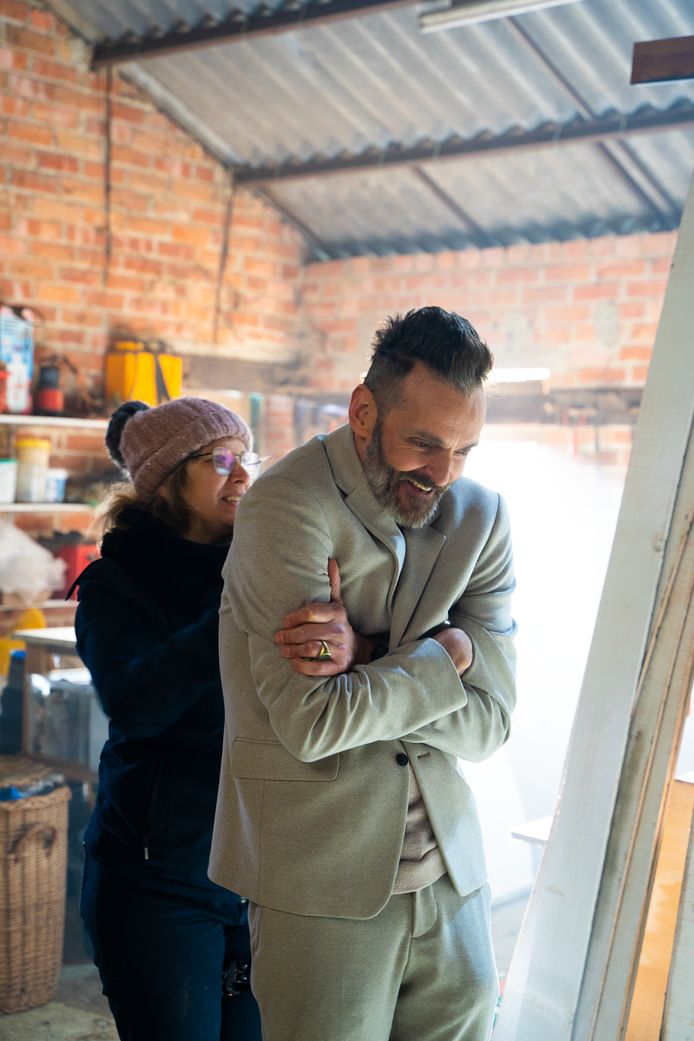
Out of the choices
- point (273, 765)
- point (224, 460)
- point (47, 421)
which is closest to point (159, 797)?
point (273, 765)

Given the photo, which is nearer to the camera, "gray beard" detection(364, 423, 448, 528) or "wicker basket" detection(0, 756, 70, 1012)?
"gray beard" detection(364, 423, 448, 528)

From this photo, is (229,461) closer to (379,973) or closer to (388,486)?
(388,486)

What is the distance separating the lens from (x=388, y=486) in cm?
159

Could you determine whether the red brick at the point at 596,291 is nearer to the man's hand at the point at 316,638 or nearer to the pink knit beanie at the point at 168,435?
the pink knit beanie at the point at 168,435

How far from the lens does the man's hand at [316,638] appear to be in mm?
1482

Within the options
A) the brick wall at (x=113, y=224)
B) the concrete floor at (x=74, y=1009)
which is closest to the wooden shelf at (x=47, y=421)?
the brick wall at (x=113, y=224)

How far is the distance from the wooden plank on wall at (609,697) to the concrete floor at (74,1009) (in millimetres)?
2263

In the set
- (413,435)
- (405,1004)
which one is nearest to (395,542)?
(413,435)

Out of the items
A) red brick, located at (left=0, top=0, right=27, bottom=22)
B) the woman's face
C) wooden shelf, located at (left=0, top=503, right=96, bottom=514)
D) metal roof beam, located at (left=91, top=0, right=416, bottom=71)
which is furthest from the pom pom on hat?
red brick, located at (left=0, top=0, right=27, bottom=22)

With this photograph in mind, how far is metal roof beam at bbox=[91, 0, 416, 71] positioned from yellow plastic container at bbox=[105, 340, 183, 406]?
1426mm

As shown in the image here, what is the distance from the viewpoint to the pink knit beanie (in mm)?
2156

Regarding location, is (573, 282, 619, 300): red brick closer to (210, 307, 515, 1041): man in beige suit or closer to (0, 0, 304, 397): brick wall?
(0, 0, 304, 397): brick wall

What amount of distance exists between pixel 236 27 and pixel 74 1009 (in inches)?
161

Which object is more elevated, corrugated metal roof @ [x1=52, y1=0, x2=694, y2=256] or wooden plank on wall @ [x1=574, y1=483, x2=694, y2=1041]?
A: corrugated metal roof @ [x1=52, y1=0, x2=694, y2=256]
